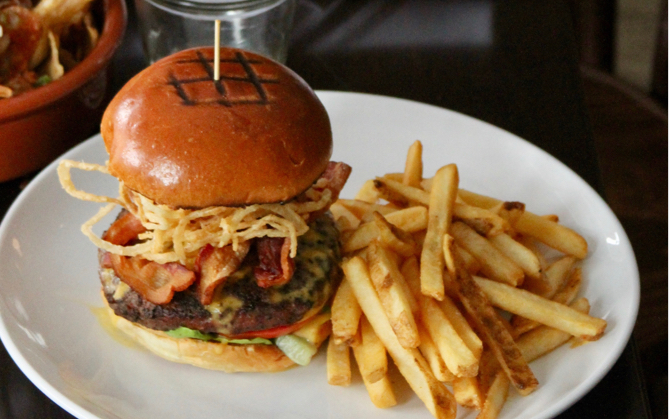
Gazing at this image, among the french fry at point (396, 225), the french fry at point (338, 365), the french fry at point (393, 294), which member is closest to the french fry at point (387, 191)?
the french fry at point (396, 225)

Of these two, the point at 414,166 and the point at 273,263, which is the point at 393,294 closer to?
the point at 273,263

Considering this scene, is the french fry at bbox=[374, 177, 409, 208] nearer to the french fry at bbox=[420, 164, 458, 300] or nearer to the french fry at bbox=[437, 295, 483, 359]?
the french fry at bbox=[420, 164, 458, 300]

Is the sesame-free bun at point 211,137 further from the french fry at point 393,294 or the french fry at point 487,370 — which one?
the french fry at point 487,370

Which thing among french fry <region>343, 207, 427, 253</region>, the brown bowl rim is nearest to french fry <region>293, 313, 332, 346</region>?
french fry <region>343, 207, 427, 253</region>

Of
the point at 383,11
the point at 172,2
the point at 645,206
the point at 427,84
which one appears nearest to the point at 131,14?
the point at 172,2

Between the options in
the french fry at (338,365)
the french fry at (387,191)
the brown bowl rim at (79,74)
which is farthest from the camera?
the brown bowl rim at (79,74)

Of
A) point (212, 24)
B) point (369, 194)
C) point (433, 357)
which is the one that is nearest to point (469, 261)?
point (433, 357)
